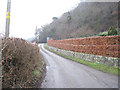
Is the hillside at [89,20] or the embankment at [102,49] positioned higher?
the hillside at [89,20]

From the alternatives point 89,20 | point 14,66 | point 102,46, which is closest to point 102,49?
point 102,46

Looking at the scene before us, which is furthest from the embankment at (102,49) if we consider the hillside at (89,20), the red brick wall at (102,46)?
the hillside at (89,20)

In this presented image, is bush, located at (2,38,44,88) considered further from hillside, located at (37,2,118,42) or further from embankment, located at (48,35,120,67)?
hillside, located at (37,2,118,42)

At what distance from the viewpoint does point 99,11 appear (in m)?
27.1

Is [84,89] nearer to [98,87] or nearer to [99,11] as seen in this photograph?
[98,87]

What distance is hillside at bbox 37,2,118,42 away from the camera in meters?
23.1

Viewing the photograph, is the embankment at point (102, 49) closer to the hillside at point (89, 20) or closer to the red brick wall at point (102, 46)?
the red brick wall at point (102, 46)

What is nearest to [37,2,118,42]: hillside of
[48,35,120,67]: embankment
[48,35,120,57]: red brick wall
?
[48,35,120,57]: red brick wall

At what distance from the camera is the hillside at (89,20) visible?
23109 millimetres

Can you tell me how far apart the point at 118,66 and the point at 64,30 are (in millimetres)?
27540

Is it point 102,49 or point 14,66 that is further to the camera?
point 102,49

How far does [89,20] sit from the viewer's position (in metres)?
28.2

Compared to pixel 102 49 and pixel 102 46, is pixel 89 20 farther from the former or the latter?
pixel 102 49

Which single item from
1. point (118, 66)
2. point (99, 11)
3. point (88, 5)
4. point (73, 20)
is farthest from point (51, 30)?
point (118, 66)
